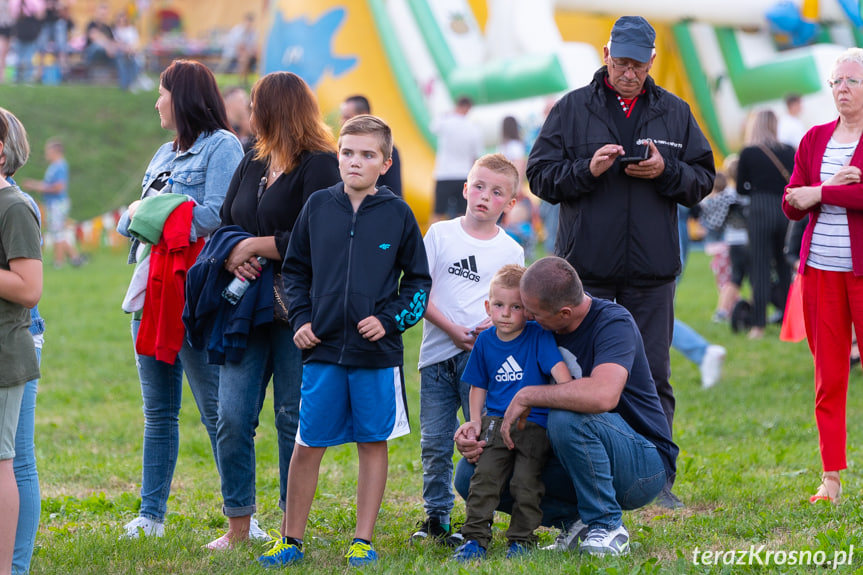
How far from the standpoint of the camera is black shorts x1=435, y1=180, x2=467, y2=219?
13031mm

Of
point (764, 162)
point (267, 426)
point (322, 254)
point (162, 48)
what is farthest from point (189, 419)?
point (162, 48)

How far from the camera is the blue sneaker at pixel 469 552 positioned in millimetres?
3924

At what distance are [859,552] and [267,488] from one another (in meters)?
3.03

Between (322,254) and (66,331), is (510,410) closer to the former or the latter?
(322,254)

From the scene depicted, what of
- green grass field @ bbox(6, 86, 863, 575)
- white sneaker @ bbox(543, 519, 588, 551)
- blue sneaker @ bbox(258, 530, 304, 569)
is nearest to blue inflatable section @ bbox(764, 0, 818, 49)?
green grass field @ bbox(6, 86, 863, 575)

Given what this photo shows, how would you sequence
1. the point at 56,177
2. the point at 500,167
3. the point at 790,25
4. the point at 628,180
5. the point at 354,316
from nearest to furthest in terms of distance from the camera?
1. the point at 354,316
2. the point at 500,167
3. the point at 628,180
4. the point at 790,25
5. the point at 56,177

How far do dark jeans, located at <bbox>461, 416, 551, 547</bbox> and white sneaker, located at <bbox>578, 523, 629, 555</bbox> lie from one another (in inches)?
8.4

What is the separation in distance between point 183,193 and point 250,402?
0.99 metres

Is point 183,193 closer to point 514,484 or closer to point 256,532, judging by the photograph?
point 256,532

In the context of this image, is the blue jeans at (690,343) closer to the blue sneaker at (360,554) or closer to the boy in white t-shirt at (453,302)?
the boy in white t-shirt at (453,302)

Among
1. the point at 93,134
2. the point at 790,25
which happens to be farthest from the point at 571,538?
the point at 93,134

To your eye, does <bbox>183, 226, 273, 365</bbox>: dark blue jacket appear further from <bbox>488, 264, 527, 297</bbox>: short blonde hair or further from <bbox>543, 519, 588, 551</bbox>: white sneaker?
<bbox>543, 519, 588, 551</bbox>: white sneaker

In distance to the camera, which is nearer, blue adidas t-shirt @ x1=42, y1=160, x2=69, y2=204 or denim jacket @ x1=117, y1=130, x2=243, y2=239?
denim jacket @ x1=117, y1=130, x2=243, y2=239

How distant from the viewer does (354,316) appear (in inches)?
154
